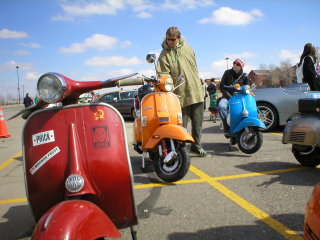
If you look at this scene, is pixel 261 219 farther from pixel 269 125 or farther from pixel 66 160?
pixel 269 125

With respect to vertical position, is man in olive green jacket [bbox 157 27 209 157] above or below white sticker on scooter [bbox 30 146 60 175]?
above

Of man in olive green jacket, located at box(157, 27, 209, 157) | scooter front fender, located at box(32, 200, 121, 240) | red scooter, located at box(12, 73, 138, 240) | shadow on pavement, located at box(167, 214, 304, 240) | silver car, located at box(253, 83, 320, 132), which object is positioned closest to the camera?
scooter front fender, located at box(32, 200, 121, 240)

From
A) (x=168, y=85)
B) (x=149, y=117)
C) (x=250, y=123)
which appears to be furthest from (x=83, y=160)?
(x=250, y=123)

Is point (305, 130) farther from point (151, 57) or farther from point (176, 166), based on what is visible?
point (151, 57)

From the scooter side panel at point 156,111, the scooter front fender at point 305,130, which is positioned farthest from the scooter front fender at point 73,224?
the scooter front fender at point 305,130

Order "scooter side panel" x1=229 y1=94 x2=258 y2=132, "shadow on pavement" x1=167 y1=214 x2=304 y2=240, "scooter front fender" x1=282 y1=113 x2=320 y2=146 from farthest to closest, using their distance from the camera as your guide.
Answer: "scooter side panel" x1=229 y1=94 x2=258 y2=132
"scooter front fender" x1=282 y1=113 x2=320 y2=146
"shadow on pavement" x1=167 y1=214 x2=304 y2=240

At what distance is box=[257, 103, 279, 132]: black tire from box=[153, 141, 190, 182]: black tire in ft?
13.3

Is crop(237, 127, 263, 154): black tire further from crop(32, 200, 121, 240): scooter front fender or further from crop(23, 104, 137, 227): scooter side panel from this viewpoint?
crop(32, 200, 121, 240): scooter front fender

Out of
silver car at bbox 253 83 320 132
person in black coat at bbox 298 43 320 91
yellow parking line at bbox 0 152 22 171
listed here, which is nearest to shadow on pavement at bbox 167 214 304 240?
yellow parking line at bbox 0 152 22 171

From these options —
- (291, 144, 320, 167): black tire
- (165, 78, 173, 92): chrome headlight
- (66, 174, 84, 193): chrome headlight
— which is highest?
(165, 78, 173, 92): chrome headlight

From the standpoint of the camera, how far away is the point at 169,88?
145 inches

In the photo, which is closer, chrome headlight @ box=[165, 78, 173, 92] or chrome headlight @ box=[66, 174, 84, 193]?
chrome headlight @ box=[66, 174, 84, 193]

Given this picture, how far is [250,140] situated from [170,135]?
1858 millimetres

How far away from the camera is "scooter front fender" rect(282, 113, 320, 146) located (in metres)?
2.86
